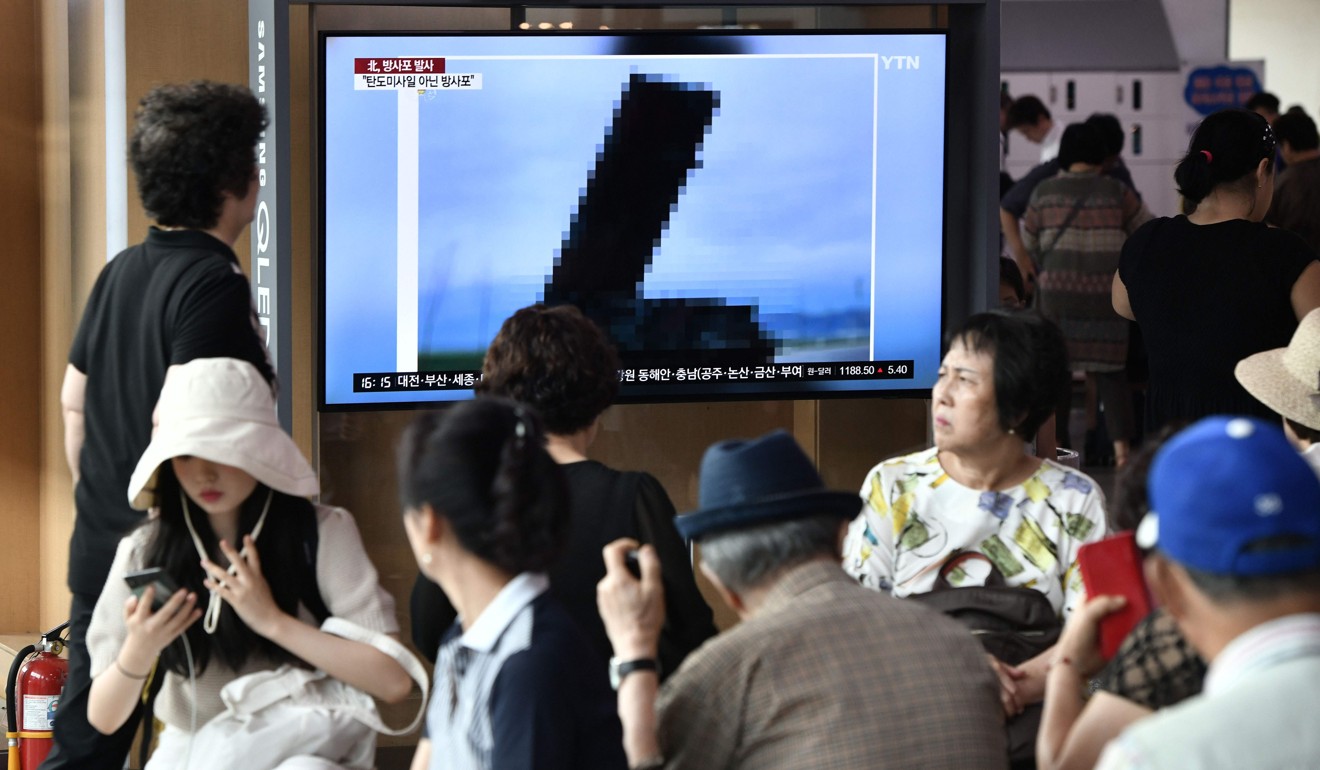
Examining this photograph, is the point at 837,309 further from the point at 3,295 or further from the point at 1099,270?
the point at 1099,270

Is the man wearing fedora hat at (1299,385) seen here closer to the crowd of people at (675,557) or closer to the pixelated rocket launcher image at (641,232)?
the crowd of people at (675,557)

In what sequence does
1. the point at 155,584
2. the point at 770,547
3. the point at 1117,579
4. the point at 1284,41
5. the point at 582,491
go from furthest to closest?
the point at 1284,41 < the point at 582,491 < the point at 155,584 < the point at 1117,579 < the point at 770,547

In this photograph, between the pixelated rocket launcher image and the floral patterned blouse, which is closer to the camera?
the floral patterned blouse

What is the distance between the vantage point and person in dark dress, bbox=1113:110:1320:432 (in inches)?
147

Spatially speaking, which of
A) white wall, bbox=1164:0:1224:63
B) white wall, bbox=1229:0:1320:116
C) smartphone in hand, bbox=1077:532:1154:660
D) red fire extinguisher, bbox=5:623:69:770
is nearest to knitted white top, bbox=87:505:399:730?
smartphone in hand, bbox=1077:532:1154:660

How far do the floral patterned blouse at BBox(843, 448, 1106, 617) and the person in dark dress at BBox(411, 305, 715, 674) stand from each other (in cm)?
35

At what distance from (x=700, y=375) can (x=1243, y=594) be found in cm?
262

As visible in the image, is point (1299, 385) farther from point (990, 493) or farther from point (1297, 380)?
point (990, 493)

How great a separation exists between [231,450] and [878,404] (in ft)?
7.35

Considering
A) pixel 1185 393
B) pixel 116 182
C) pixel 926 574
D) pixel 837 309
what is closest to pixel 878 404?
pixel 837 309

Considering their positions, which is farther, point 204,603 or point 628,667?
point 204,603

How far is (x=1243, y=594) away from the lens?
1378mm

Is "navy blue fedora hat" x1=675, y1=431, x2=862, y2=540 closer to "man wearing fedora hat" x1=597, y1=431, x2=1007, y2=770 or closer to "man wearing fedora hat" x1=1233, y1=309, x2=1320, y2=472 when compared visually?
"man wearing fedora hat" x1=597, y1=431, x2=1007, y2=770

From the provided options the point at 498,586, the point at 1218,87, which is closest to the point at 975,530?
the point at 498,586
